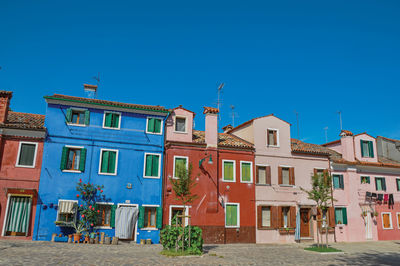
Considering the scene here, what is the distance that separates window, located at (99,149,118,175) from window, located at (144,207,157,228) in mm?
3414

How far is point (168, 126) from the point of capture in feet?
81.7

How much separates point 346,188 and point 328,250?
10153 millimetres

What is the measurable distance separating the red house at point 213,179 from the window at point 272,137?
2023mm

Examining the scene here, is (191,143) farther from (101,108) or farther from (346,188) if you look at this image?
(346,188)

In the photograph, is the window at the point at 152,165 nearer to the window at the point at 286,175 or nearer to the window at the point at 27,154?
the window at the point at 27,154

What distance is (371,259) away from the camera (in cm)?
Result: 1825

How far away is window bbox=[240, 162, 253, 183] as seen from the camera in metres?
25.9

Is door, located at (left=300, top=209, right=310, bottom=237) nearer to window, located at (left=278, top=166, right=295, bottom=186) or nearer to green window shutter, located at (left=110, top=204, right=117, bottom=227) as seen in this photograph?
window, located at (left=278, top=166, right=295, bottom=186)

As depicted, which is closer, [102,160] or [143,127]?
[102,160]

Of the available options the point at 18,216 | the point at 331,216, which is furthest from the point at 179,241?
the point at 331,216

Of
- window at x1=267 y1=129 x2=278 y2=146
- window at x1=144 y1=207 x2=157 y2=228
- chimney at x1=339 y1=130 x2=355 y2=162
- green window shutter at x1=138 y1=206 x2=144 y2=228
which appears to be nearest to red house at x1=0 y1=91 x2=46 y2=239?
green window shutter at x1=138 y1=206 x2=144 y2=228

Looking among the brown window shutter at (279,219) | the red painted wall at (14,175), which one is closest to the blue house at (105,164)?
the red painted wall at (14,175)

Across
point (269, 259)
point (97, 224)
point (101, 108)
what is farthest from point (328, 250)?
point (101, 108)

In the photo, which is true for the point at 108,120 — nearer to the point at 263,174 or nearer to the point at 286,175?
the point at 263,174
